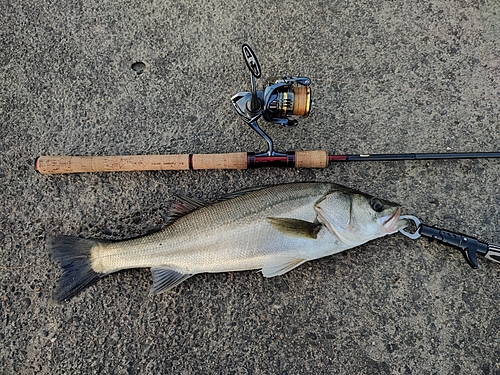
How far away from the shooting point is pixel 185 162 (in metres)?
2.41

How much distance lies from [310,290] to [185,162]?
112 centimetres

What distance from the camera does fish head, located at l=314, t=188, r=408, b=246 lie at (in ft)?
7.03

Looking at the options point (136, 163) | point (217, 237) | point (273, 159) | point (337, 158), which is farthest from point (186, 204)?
point (337, 158)

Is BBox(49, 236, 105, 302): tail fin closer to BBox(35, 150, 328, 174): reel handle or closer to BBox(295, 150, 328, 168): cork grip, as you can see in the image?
BBox(35, 150, 328, 174): reel handle

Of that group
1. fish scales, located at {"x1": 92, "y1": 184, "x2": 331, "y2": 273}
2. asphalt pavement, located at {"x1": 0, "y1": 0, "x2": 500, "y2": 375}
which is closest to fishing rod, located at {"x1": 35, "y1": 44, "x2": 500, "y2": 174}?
asphalt pavement, located at {"x1": 0, "y1": 0, "x2": 500, "y2": 375}

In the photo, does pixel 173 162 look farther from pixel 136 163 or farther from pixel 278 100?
pixel 278 100

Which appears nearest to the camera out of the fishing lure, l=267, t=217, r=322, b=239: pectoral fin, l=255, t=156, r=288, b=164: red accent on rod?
l=267, t=217, r=322, b=239: pectoral fin

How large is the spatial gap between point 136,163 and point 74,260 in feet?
2.23

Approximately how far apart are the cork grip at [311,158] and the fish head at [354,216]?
294 millimetres

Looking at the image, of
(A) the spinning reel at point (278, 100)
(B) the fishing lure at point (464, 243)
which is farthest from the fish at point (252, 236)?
(A) the spinning reel at point (278, 100)

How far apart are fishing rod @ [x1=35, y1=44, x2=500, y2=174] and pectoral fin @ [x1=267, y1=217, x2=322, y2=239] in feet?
1.37

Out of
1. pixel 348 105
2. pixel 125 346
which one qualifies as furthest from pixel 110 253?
pixel 348 105

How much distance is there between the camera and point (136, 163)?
Answer: 241 centimetres

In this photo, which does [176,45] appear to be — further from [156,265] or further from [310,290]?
[310,290]
